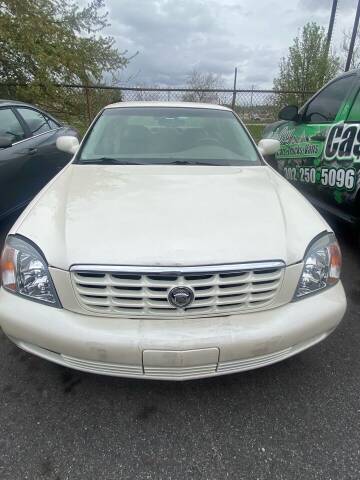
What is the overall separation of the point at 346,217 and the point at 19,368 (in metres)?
2.94

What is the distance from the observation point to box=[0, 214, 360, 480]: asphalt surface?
1.60m

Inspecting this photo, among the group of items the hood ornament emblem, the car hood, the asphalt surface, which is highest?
the car hood

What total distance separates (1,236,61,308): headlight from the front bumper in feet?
0.15

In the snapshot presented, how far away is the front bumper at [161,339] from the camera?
1601mm

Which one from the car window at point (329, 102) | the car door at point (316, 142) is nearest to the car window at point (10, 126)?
the car door at point (316, 142)

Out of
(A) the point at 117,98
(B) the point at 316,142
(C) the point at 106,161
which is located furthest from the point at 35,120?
(A) the point at 117,98

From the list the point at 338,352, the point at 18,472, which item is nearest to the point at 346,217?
the point at 338,352

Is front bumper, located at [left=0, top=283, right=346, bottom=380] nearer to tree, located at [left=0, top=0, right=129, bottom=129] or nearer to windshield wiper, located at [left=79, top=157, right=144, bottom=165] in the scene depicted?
windshield wiper, located at [left=79, top=157, right=144, bottom=165]

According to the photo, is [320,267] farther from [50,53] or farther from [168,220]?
[50,53]

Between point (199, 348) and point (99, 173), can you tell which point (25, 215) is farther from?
point (199, 348)

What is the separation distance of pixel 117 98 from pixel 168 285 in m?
9.76

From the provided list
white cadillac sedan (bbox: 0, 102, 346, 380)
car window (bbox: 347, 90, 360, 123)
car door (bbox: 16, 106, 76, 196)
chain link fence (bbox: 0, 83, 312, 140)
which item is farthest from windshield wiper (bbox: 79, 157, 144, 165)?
chain link fence (bbox: 0, 83, 312, 140)

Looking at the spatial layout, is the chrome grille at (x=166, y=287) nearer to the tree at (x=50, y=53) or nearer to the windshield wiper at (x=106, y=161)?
the windshield wiper at (x=106, y=161)

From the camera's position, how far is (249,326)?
65.9 inches
